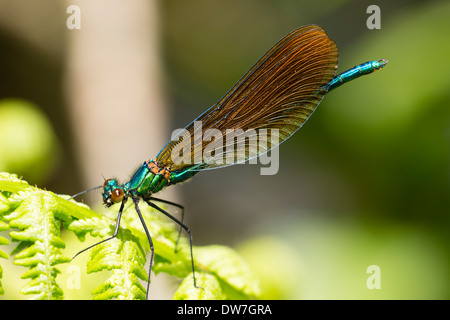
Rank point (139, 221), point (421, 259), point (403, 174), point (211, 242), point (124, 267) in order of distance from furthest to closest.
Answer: point (211, 242), point (403, 174), point (421, 259), point (139, 221), point (124, 267)

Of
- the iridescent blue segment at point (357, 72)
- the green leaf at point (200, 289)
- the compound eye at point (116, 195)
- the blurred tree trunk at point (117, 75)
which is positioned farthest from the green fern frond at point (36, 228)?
the blurred tree trunk at point (117, 75)

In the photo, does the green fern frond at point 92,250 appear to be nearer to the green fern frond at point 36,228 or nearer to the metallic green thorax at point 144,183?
the green fern frond at point 36,228

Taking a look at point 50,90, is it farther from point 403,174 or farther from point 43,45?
point 403,174

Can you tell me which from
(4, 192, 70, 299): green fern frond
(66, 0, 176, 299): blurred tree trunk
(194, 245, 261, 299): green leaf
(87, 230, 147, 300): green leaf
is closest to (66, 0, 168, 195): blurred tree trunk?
(66, 0, 176, 299): blurred tree trunk

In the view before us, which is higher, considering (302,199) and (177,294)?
(302,199)

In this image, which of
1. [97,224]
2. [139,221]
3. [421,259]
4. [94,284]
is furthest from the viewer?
[421,259]

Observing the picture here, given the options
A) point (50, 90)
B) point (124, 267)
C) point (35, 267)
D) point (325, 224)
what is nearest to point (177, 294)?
point (124, 267)

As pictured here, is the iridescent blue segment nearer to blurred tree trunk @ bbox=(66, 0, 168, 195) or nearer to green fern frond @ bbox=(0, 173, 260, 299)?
green fern frond @ bbox=(0, 173, 260, 299)
